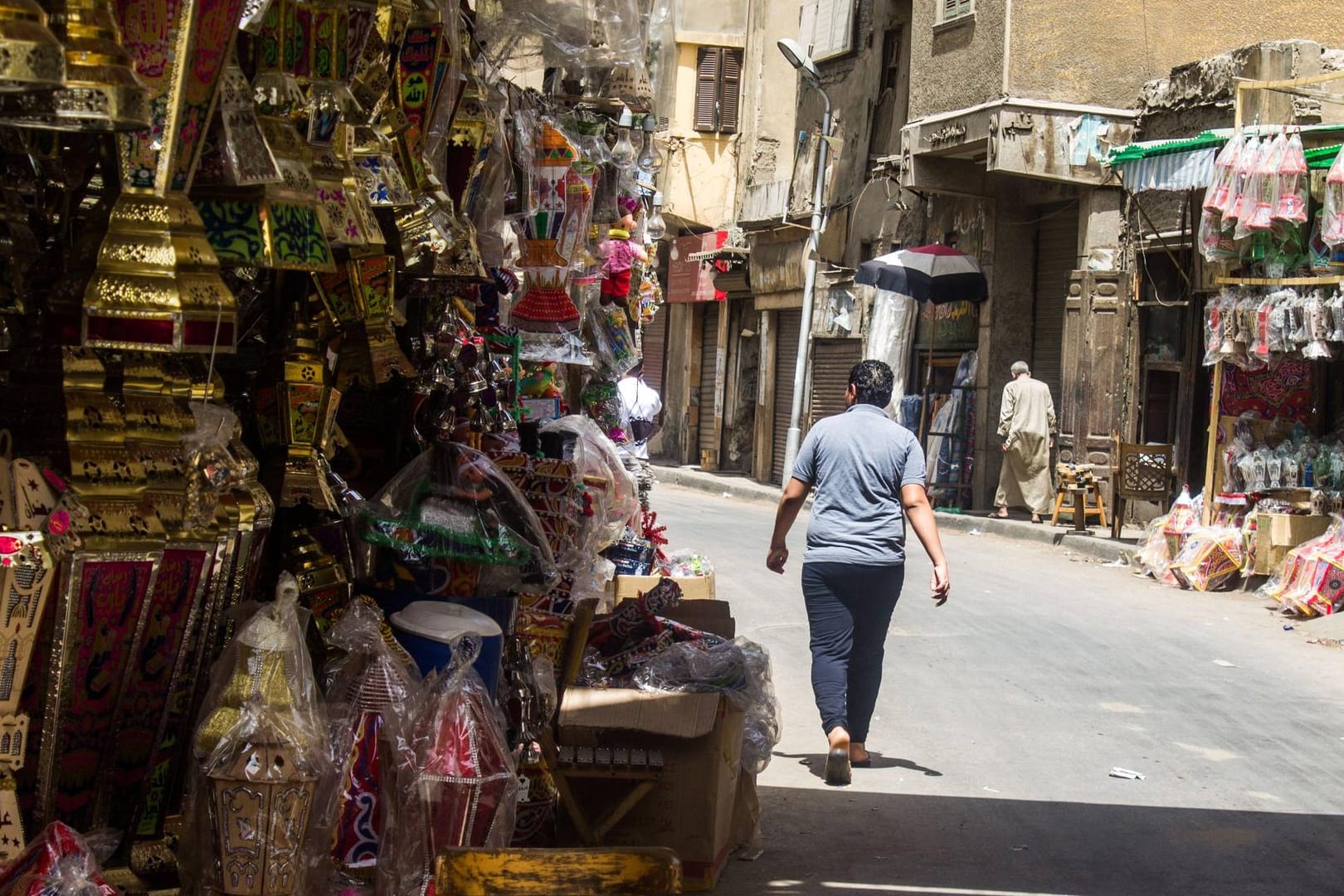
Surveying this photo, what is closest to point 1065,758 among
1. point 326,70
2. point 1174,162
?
point 326,70

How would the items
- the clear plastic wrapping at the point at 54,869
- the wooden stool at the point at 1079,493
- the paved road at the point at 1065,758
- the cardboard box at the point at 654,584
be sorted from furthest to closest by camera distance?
the wooden stool at the point at 1079,493 → the cardboard box at the point at 654,584 → the paved road at the point at 1065,758 → the clear plastic wrapping at the point at 54,869

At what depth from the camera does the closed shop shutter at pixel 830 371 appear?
26.5m

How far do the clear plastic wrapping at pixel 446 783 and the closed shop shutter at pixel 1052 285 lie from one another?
17686 millimetres

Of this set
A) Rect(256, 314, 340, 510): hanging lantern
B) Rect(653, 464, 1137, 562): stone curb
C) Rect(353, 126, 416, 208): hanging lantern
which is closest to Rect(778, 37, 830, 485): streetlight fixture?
Rect(653, 464, 1137, 562): stone curb

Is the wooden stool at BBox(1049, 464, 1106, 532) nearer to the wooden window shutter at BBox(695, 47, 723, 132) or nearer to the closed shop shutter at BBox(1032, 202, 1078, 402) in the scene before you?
the closed shop shutter at BBox(1032, 202, 1078, 402)

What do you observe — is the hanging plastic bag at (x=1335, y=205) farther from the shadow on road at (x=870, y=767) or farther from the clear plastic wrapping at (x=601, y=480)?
the shadow on road at (x=870, y=767)

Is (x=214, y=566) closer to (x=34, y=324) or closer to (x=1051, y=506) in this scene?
(x=34, y=324)

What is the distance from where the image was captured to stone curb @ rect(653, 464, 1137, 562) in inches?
652

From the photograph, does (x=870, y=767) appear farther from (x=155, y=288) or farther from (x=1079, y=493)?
(x=1079, y=493)

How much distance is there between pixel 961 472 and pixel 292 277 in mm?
17960

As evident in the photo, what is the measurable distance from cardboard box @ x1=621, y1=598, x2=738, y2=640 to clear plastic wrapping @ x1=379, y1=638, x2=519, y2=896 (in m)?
1.99

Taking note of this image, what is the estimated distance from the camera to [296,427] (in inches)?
180

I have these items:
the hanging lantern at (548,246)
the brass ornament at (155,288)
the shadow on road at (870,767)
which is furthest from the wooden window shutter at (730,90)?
the brass ornament at (155,288)

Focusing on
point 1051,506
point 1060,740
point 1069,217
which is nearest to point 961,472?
point 1051,506
